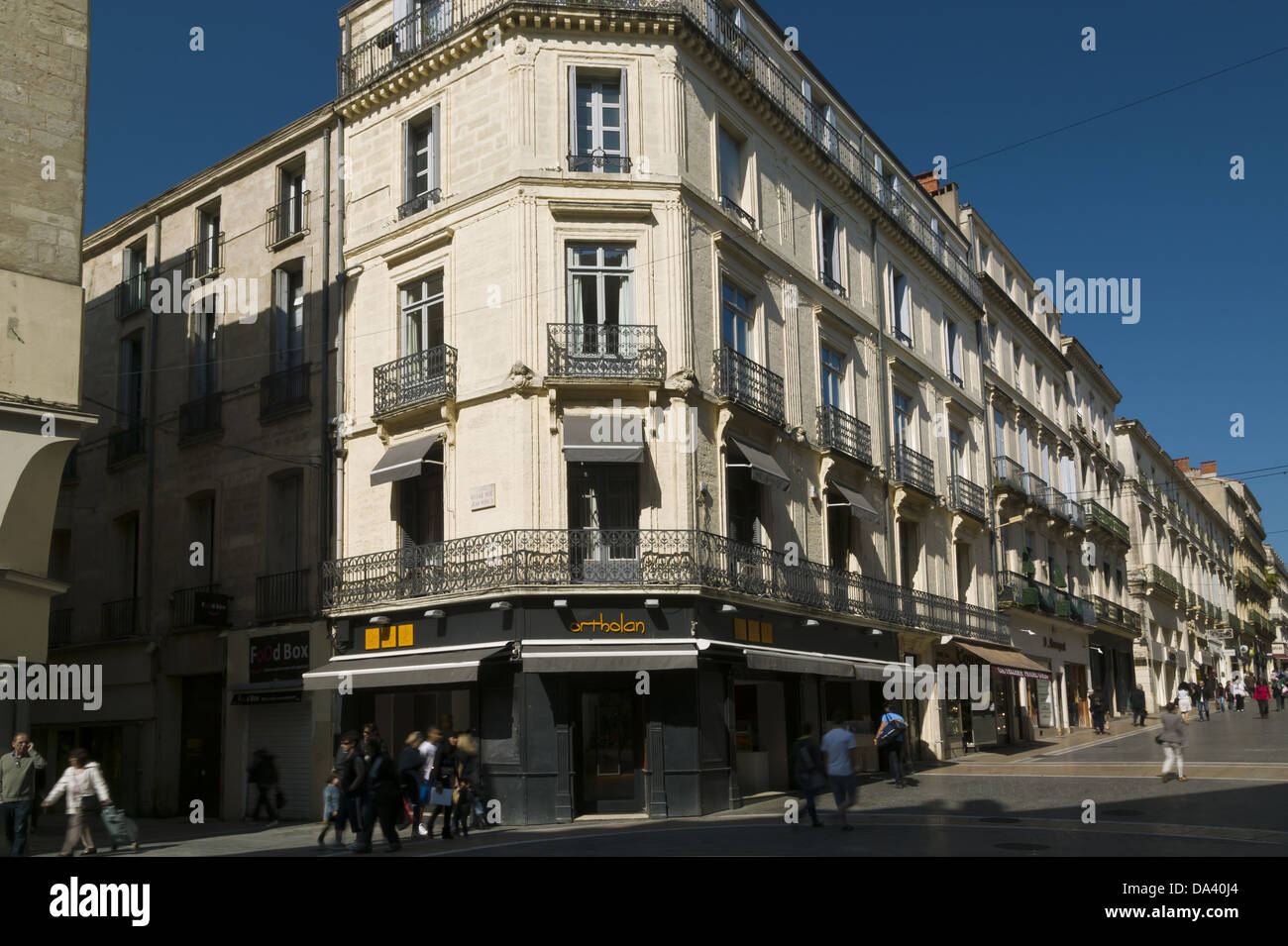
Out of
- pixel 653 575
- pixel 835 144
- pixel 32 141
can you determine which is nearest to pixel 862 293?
pixel 835 144

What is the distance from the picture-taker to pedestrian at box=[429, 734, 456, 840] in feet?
54.4

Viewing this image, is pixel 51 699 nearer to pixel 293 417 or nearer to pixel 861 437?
pixel 293 417

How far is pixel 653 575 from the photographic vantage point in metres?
19.9

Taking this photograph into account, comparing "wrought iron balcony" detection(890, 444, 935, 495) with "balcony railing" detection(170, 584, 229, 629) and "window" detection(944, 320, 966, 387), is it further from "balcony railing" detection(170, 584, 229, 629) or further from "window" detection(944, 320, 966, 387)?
"balcony railing" detection(170, 584, 229, 629)

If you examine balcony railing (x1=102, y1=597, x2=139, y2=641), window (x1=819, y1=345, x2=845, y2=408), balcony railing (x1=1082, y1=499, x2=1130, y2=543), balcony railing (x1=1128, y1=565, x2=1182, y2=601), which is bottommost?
balcony railing (x1=102, y1=597, x2=139, y2=641)

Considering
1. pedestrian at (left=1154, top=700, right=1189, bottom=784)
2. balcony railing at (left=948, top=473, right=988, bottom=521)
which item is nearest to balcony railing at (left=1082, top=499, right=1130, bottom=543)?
balcony railing at (left=948, top=473, right=988, bottom=521)

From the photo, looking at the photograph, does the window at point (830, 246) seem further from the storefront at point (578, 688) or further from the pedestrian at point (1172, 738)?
the pedestrian at point (1172, 738)

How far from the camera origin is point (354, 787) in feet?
50.5

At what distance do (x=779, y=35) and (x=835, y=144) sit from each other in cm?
327

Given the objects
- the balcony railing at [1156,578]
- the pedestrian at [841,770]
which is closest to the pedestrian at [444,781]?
the pedestrian at [841,770]

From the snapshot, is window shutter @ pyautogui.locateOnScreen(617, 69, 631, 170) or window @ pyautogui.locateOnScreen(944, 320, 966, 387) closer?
window shutter @ pyautogui.locateOnScreen(617, 69, 631, 170)

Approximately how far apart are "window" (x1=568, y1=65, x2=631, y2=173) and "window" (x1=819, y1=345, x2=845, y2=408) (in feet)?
24.2

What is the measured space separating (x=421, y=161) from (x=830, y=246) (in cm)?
1012

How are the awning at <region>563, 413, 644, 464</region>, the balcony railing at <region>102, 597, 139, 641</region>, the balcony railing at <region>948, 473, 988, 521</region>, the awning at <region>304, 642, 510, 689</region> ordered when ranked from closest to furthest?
the awning at <region>304, 642, 510, 689</region>
the awning at <region>563, 413, 644, 464</region>
the balcony railing at <region>102, 597, 139, 641</region>
the balcony railing at <region>948, 473, 988, 521</region>
